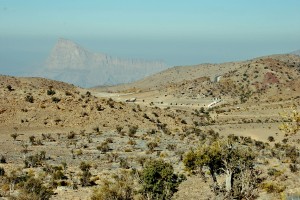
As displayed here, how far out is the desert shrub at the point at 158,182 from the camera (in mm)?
24031

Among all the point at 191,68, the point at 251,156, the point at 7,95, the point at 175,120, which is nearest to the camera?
the point at 251,156

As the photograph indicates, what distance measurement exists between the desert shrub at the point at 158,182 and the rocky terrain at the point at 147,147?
57mm

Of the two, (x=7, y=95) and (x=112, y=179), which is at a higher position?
(x=7, y=95)

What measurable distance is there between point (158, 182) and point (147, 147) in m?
16.8

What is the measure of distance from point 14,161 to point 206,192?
15122mm

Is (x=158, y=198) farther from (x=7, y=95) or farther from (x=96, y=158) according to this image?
(x=7, y=95)

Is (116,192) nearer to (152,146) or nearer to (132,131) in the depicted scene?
(152,146)

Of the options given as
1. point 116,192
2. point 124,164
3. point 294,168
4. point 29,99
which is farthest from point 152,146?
point 29,99

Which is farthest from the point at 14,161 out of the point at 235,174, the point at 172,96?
the point at 172,96

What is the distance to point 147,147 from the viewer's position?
41.2 metres

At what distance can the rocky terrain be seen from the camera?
980 inches

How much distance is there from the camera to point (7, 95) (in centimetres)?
5734

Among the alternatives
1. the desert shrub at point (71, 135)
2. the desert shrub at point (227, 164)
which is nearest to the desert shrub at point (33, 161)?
the desert shrub at point (227, 164)

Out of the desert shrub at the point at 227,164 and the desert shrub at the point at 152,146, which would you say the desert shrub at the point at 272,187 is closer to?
the desert shrub at the point at 227,164
